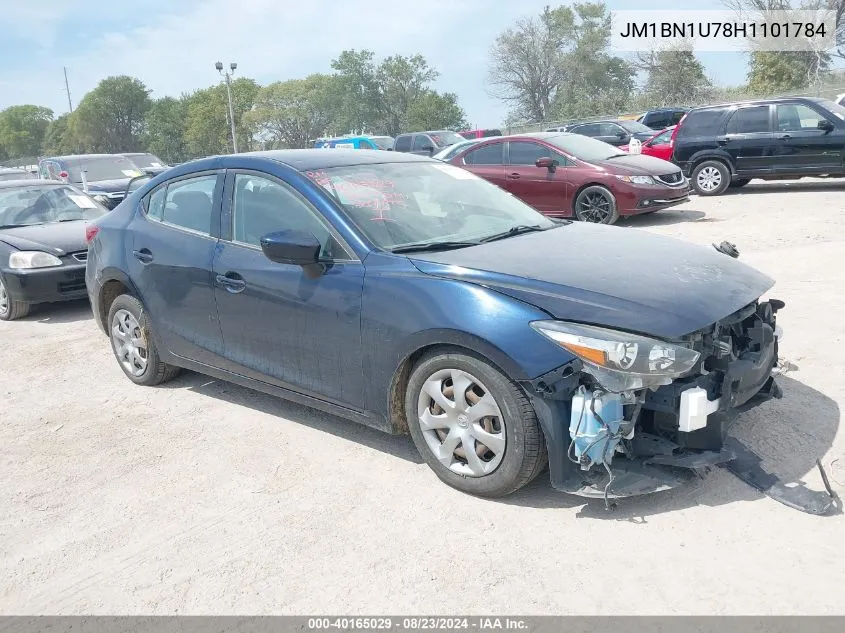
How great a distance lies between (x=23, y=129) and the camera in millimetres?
122875

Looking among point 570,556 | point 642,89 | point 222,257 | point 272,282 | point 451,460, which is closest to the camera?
point 570,556

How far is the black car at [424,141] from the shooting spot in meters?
24.6

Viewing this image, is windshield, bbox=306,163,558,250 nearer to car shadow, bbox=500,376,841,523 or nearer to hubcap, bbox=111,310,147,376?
car shadow, bbox=500,376,841,523

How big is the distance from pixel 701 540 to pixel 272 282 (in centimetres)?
253

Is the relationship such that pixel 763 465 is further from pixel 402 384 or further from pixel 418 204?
pixel 418 204

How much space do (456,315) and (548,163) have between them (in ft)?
28.0

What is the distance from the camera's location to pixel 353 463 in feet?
13.1

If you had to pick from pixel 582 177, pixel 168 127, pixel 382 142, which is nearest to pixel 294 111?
pixel 168 127

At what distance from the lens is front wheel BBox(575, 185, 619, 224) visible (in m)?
11.0

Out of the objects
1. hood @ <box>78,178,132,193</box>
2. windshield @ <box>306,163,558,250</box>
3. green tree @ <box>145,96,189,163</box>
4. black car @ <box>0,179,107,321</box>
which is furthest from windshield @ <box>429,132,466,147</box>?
green tree @ <box>145,96,189,163</box>

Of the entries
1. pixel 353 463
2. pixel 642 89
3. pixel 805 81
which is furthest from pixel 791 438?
pixel 642 89

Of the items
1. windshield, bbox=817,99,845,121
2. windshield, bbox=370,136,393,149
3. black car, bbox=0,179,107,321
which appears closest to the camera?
black car, bbox=0,179,107,321

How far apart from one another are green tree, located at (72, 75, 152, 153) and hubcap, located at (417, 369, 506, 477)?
10037cm
